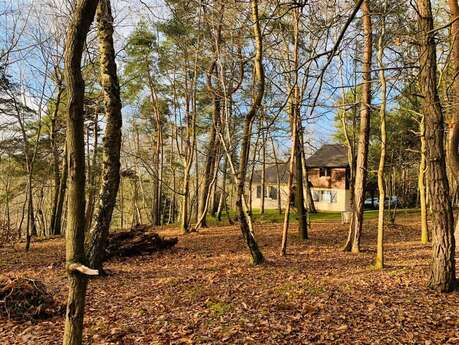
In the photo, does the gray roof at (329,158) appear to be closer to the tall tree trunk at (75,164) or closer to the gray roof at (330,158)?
the gray roof at (330,158)

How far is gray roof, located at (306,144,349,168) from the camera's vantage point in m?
34.8

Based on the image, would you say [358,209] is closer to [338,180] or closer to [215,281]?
[215,281]

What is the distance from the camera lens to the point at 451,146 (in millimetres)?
8977

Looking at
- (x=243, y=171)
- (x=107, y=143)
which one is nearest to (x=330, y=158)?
(x=243, y=171)

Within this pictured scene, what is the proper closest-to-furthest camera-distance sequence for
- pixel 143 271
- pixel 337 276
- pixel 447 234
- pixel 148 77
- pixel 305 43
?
pixel 447 234 < pixel 337 276 < pixel 143 271 < pixel 305 43 < pixel 148 77

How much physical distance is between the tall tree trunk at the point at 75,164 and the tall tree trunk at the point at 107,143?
16.3ft

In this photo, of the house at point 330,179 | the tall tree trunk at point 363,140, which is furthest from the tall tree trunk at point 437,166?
the house at point 330,179

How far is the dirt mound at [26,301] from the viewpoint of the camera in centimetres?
561

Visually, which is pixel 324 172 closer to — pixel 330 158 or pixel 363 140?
pixel 330 158

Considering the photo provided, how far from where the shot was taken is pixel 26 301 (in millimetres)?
5742

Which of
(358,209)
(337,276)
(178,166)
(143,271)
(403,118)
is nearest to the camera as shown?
(337,276)

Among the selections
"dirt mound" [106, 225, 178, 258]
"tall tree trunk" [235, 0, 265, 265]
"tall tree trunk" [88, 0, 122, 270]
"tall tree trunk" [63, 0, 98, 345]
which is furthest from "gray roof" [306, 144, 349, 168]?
"tall tree trunk" [63, 0, 98, 345]

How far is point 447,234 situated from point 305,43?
24.2ft

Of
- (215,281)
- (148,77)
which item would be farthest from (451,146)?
(148,77)
